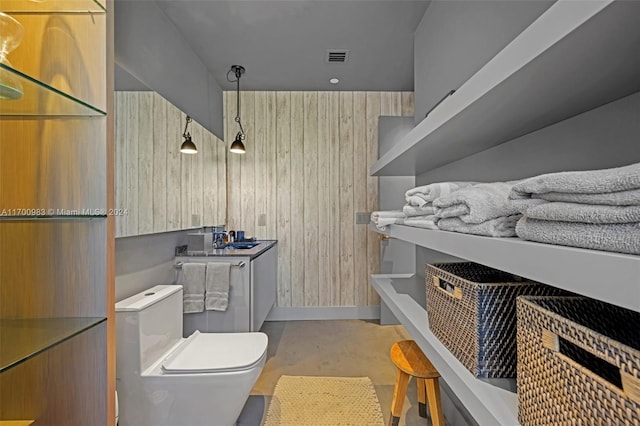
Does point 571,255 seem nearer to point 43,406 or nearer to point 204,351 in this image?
point 43,406

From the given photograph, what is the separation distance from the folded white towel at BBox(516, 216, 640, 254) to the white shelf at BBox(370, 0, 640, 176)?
29cm

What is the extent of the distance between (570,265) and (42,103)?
131 cm

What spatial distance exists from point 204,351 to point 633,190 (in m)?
1.96

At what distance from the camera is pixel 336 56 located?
3.08 meters

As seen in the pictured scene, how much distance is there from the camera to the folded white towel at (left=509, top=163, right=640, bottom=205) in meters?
0.45

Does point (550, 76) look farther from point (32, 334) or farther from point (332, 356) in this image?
point (332, 356)

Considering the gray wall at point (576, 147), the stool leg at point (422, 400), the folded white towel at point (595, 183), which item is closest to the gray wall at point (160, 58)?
the gray wall at point (576, 147)

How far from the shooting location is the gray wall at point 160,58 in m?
1.98

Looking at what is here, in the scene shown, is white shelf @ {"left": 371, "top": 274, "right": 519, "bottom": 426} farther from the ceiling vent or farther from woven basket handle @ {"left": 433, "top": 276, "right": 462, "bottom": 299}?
the ceiling vent

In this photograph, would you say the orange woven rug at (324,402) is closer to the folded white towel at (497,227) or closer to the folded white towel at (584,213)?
the folded white towel at (497,227)

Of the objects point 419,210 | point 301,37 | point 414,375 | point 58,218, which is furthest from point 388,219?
point 301,37

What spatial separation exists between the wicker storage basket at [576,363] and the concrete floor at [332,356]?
153 centimetres

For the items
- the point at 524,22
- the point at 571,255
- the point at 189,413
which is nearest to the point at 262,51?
the point at 524,22

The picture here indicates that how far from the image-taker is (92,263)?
108 centimetres
